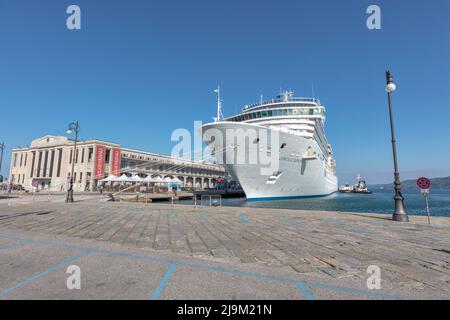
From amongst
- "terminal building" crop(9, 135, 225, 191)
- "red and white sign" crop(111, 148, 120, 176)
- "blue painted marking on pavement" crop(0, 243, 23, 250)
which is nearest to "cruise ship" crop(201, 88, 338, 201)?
"blue painted marking on pavement" crop(0, 243, 23, 250)

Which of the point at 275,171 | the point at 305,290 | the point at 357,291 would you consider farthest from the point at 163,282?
the point at 275,171

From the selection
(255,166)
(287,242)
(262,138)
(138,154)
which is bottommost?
(287,242)

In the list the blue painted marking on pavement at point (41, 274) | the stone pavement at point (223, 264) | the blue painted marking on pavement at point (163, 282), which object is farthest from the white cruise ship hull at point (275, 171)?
the blue painted marking on pavement at point (163, 282)

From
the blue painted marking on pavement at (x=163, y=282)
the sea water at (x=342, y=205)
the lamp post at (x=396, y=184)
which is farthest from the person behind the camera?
the sea water at (x=342, y=205)

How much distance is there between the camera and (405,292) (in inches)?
123

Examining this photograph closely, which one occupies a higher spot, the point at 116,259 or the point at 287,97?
the point at 287,97

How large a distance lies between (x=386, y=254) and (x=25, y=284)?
22.0 ft

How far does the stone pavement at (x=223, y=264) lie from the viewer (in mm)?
3098

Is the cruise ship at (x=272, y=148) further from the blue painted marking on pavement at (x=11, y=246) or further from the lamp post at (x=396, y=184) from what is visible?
the blue painted marking on pavement at (x=11, y=246)

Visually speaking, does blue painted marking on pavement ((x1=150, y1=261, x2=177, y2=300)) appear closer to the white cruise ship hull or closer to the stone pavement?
the stone pavement

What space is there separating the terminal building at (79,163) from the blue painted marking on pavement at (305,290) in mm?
50475

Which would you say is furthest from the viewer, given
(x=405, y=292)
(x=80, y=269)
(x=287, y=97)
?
(x=287, y=97)
